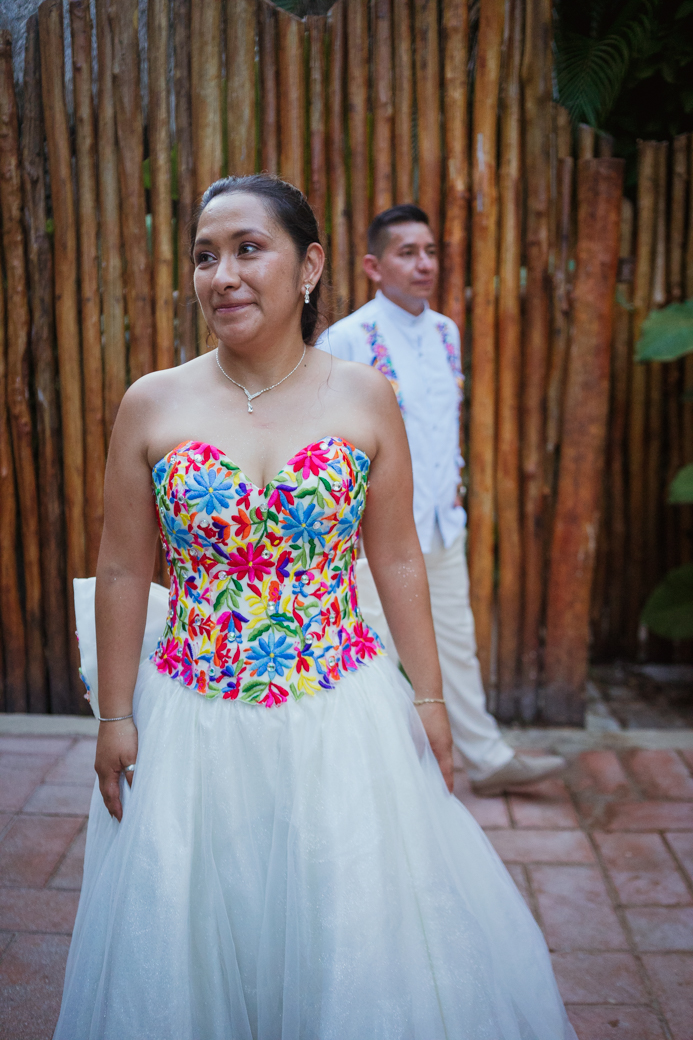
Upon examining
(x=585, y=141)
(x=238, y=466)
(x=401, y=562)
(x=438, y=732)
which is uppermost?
(x=585, y=141)

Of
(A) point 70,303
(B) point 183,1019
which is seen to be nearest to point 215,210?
(B) point 183,1019

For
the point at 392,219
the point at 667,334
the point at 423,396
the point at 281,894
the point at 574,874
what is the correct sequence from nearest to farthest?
the point at 281,894 → the point at 574,874 → the point at 423,396 → the point at 392,219 → the point at 667,334

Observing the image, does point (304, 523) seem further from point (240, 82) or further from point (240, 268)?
point (240, 82)

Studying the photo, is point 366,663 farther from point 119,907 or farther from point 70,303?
point 70,303

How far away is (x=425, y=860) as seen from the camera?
157 centimetres

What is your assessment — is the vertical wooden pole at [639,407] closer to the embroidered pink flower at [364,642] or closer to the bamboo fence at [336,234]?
the bamboo fence at [336,234]

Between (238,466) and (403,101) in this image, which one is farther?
(403,101)

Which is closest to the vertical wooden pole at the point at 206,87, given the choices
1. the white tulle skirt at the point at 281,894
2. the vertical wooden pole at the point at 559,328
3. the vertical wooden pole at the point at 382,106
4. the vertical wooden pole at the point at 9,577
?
the vertical wooden pole at the point at 382,106

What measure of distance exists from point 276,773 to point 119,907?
1.14 ft

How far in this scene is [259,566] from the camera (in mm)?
1625

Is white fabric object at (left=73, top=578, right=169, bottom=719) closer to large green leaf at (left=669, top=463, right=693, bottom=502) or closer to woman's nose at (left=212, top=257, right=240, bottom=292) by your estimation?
woman's nose at (left=212, top=257, right=240, bottom=292)

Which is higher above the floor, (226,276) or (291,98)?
(291,98)

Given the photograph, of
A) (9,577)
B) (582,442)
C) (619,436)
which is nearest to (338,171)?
(582,442)

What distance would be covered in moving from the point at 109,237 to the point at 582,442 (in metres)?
2.12
